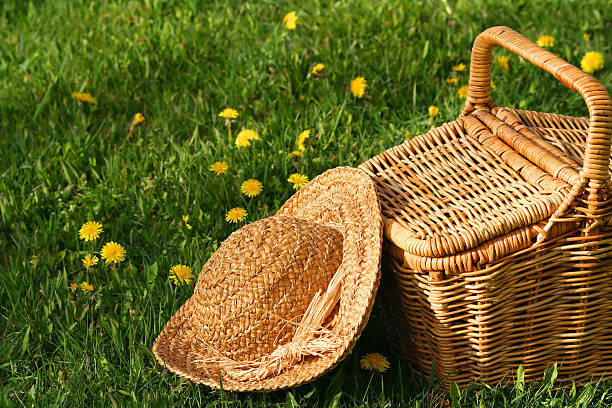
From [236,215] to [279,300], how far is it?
68 centimetres

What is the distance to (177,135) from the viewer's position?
3.09 m

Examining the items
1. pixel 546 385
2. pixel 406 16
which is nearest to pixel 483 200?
pixel 546 385

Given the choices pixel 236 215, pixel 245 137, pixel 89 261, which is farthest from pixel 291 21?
pixel 89 261

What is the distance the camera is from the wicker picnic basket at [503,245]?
1.77m

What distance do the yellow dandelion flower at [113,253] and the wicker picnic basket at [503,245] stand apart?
890 millimetres

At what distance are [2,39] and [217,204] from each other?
190cm

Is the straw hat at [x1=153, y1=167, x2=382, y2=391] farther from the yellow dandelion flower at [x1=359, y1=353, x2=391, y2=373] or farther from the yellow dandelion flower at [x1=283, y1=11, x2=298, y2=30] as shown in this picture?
the yellow dandelion flower at [x1=283, y1=11, x2=298, y2=30]

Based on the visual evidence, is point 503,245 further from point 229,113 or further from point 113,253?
point 229,113

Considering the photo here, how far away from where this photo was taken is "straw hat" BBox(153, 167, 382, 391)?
186 centimetres

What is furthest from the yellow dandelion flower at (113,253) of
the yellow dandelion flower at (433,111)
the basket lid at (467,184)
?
the yellow dandelion flower at (433,111)

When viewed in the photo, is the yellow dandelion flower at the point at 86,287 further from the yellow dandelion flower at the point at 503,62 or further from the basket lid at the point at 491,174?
the yellow dandelion flower at the point at 503,62

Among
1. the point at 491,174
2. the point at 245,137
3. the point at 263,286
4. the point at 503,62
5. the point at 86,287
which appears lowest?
the point at 86,287

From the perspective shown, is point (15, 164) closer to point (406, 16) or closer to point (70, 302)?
point (70, 302)

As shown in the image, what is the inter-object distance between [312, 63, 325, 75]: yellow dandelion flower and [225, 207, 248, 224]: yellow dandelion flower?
870mm
